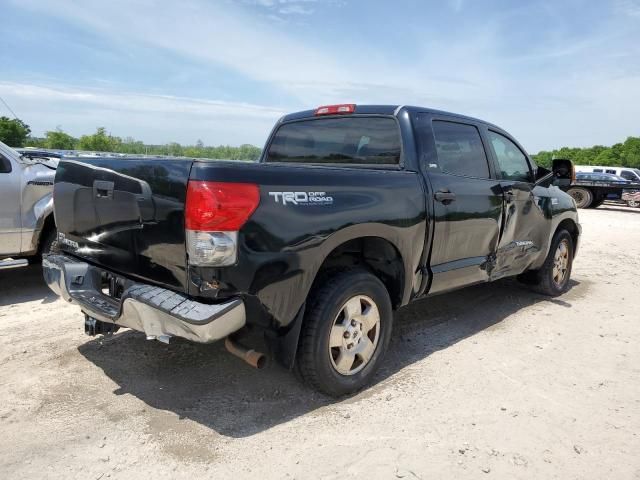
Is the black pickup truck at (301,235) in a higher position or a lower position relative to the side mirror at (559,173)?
lower

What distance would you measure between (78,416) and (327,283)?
1656 millimetres

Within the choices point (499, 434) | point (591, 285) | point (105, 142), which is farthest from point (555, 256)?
point (105, 142)

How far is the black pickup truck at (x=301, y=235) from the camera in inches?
103

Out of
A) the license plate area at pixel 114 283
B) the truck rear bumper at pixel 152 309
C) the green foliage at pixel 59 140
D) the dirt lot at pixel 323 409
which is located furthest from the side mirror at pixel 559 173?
the green foliage at pixel 59 140

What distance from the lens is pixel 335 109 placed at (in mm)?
4367

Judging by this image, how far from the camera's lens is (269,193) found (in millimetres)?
2670

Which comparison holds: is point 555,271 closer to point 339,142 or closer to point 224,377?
point 339,142

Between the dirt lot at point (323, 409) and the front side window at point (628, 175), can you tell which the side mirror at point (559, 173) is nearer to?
the dirt lot at point (323, 409)

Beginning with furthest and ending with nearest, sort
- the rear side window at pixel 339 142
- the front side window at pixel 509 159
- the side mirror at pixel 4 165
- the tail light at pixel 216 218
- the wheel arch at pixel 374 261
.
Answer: the side mirror at pixel 4 165, the front side window at pixel 509 159, the rear side window at pixel 339 142, the wheel arch at pixel 374 261, the tail light at pixel 216 218

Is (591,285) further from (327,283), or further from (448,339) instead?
(327,283)

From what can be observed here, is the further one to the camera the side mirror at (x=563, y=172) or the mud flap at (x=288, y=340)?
the side mirror at (x=563, y=172)

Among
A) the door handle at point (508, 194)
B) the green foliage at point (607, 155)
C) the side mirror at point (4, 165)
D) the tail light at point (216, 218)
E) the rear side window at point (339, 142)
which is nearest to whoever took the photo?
the tail light at point (216, 218)

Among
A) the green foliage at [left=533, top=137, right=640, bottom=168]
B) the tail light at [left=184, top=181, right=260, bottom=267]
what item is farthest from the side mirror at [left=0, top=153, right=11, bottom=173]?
the green foliage at [left=533, top=137, right=640, bottom=168]

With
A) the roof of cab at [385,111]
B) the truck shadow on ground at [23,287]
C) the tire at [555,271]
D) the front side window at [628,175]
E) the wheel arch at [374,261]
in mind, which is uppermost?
the roof of cab at [385,111]
